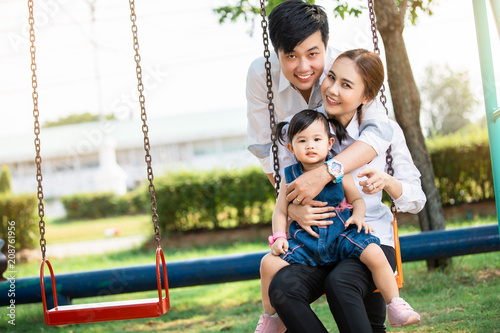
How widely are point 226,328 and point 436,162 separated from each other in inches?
209

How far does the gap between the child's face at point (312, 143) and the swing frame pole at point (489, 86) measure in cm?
116

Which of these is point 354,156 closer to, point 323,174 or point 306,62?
point 323,174

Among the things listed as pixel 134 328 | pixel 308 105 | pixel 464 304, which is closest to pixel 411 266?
pixel 464 304

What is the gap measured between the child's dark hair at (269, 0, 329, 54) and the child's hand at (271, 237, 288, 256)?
36.7 inches

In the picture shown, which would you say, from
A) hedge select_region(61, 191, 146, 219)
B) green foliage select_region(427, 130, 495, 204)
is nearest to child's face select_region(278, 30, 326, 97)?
green foliage select_region(427, 130, 495, 204)

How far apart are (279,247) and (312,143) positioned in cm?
49

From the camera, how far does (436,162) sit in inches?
311

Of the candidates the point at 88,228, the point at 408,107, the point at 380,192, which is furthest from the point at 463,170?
the point at 88,228

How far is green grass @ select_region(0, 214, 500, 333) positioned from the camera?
342cm

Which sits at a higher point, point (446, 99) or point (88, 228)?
point (446, 99)

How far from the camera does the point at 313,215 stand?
7.42 feet

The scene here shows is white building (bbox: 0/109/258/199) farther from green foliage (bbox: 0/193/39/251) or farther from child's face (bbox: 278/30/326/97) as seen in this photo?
child's face (bbox: 278/30/326/97)

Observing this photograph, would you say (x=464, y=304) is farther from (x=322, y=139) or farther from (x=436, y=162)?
(x=436, y=162)

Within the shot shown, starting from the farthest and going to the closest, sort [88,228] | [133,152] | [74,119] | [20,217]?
1. [74,119]
2. [133,152]
3. [88,228]
4. [20,217]
